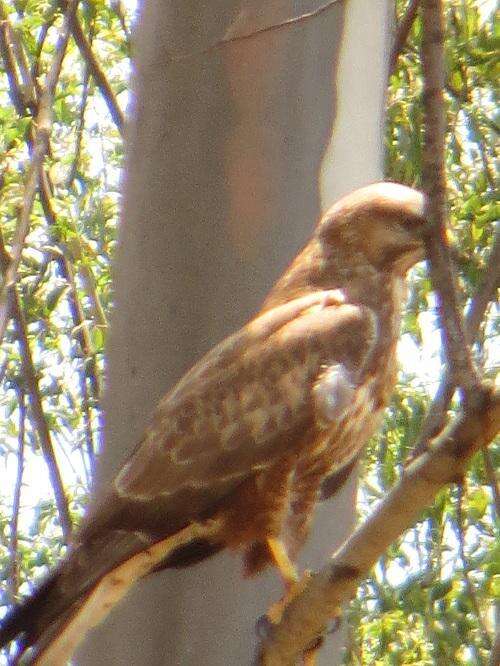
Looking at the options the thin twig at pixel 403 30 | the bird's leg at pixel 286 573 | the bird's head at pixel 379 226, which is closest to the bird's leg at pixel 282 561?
the bird's leg at pixel 286 573

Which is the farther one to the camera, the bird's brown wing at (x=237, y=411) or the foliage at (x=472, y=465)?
the foliage at (x=472, y=465)

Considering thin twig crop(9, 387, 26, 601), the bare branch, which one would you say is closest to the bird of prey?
the bare branch

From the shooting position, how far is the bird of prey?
2086mm

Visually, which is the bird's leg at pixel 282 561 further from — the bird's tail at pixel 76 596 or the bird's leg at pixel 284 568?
the bird's tail at pixel 76 596

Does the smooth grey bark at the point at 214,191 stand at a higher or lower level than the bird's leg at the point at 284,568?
higher

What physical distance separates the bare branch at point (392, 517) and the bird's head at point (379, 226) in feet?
2.51

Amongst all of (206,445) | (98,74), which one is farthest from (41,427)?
(98,74)

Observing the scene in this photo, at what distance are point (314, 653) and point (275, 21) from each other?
1.02 metres

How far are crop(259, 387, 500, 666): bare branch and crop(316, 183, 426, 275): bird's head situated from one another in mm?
767

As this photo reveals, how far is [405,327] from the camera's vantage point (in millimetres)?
3354

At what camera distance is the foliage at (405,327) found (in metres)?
3.13

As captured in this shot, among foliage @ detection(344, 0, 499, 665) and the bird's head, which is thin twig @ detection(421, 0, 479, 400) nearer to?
the bird's head

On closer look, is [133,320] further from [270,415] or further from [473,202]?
[473,202]

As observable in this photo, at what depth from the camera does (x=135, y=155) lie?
7.62 feet
